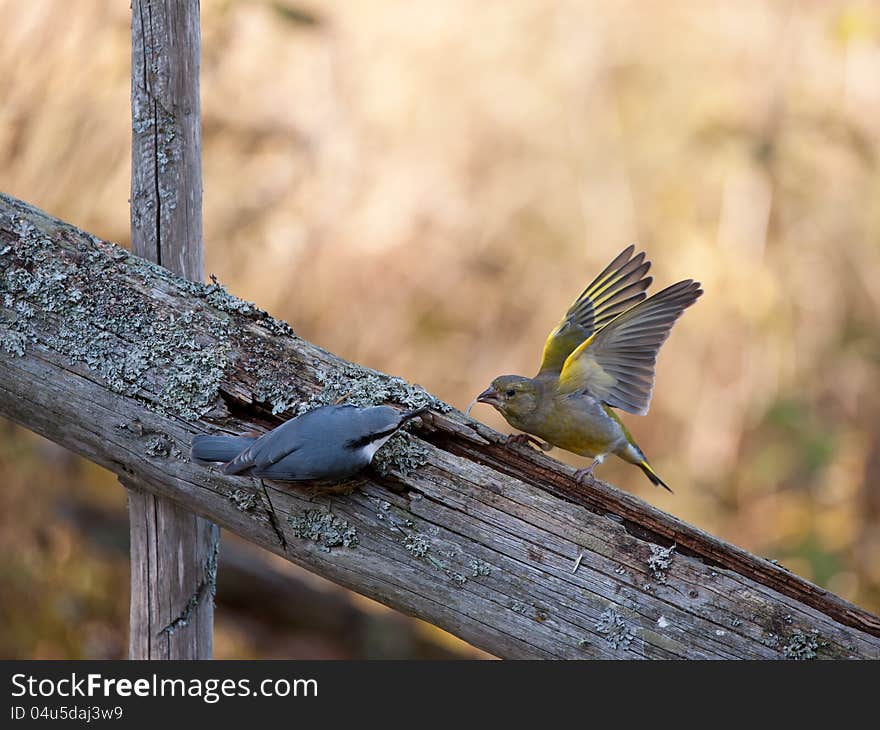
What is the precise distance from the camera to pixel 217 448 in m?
2.10

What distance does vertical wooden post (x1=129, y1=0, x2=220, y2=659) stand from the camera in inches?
97.4

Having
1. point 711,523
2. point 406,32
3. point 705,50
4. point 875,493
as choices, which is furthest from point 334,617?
point 705,50

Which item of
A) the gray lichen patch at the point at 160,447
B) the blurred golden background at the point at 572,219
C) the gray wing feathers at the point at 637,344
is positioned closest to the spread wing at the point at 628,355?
the gray wing feathers at the point at 637,344

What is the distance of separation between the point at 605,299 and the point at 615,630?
133 cm

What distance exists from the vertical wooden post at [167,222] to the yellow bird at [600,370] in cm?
106

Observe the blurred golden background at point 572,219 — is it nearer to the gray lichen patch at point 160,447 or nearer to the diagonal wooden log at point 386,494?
the diagonal wooden log at point 386,494

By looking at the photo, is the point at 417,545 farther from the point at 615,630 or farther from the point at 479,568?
the point at 615,630

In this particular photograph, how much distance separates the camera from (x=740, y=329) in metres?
6.20

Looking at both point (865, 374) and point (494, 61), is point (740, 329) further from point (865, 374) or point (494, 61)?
point (494, 61)

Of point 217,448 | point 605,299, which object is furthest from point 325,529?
point 605,299

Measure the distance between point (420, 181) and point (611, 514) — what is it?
15.1 ft

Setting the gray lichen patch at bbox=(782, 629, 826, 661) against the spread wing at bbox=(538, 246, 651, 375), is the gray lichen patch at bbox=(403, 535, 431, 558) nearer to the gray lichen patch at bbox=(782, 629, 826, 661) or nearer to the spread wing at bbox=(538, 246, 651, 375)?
the gray lichen patch at bbox=(782, 629, 826, 661)

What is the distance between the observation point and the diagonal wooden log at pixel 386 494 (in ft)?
6.79

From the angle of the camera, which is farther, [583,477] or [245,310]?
[245,310]
